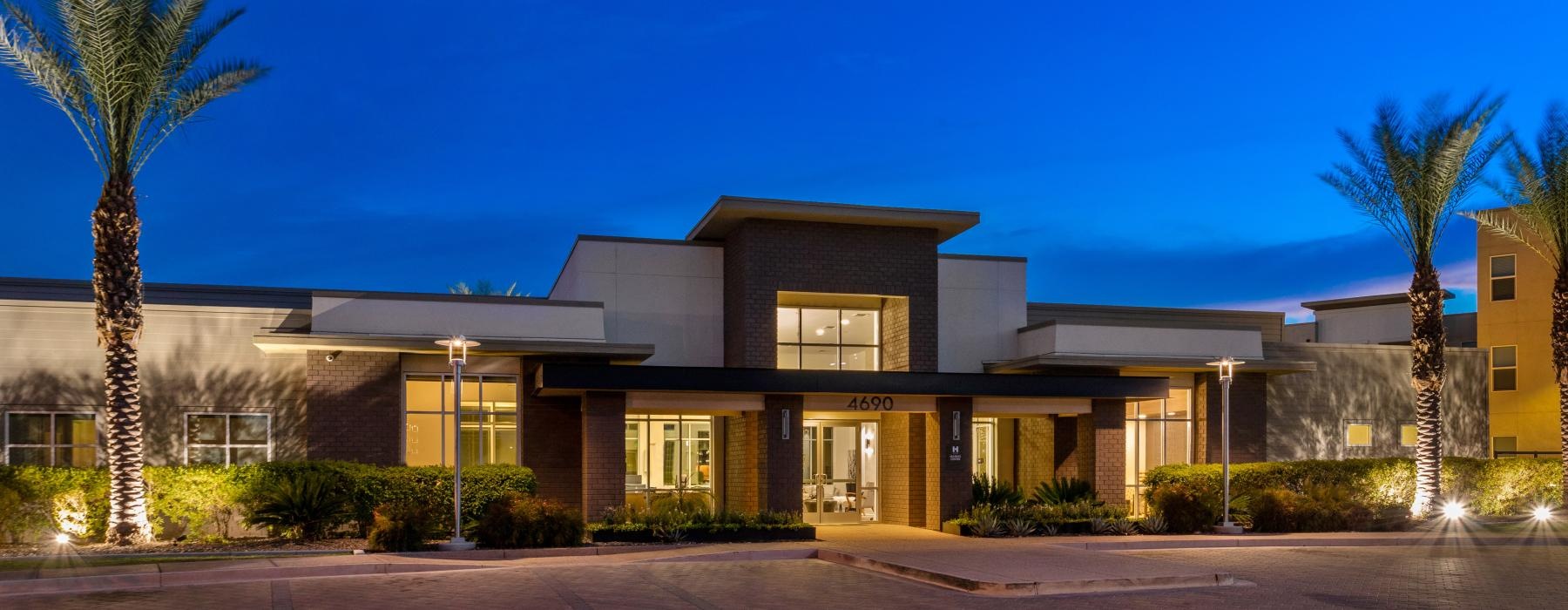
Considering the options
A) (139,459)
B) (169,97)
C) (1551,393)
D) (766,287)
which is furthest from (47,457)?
(1551,393)

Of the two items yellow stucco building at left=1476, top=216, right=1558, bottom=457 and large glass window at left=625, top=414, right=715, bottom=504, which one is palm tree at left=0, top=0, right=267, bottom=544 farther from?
yellow stucco building at left=1476, top=216, right=1558, bottom=457

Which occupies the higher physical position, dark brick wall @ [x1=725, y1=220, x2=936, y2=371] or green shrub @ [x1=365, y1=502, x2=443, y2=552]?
dark brick wall @ [x1=725, y1=220, x2=936, y2=371]

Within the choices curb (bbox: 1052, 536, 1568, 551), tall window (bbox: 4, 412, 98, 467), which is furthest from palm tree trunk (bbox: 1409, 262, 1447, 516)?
tall window (bbox: 4, 412, 98, 467)

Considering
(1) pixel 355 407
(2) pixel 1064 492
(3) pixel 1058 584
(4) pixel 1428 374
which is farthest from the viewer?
(4) pixel 1428 374

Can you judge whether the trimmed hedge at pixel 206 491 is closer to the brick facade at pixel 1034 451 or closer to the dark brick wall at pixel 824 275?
the dark brick wall at pixel 824 275

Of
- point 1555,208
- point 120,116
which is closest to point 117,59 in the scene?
point 120,116

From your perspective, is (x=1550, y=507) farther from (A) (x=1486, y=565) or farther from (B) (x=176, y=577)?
(B) (x=176, y=577)

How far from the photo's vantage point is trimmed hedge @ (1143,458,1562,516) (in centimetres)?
2625

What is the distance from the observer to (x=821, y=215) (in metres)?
25.1

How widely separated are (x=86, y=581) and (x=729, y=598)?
7.88 m

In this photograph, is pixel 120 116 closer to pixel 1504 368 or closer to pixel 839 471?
pixel 839 471

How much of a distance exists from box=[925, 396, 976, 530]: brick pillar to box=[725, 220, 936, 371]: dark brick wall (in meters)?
1.47

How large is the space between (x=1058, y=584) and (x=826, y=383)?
8.50 meters

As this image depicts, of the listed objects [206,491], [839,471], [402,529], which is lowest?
[402,529]
